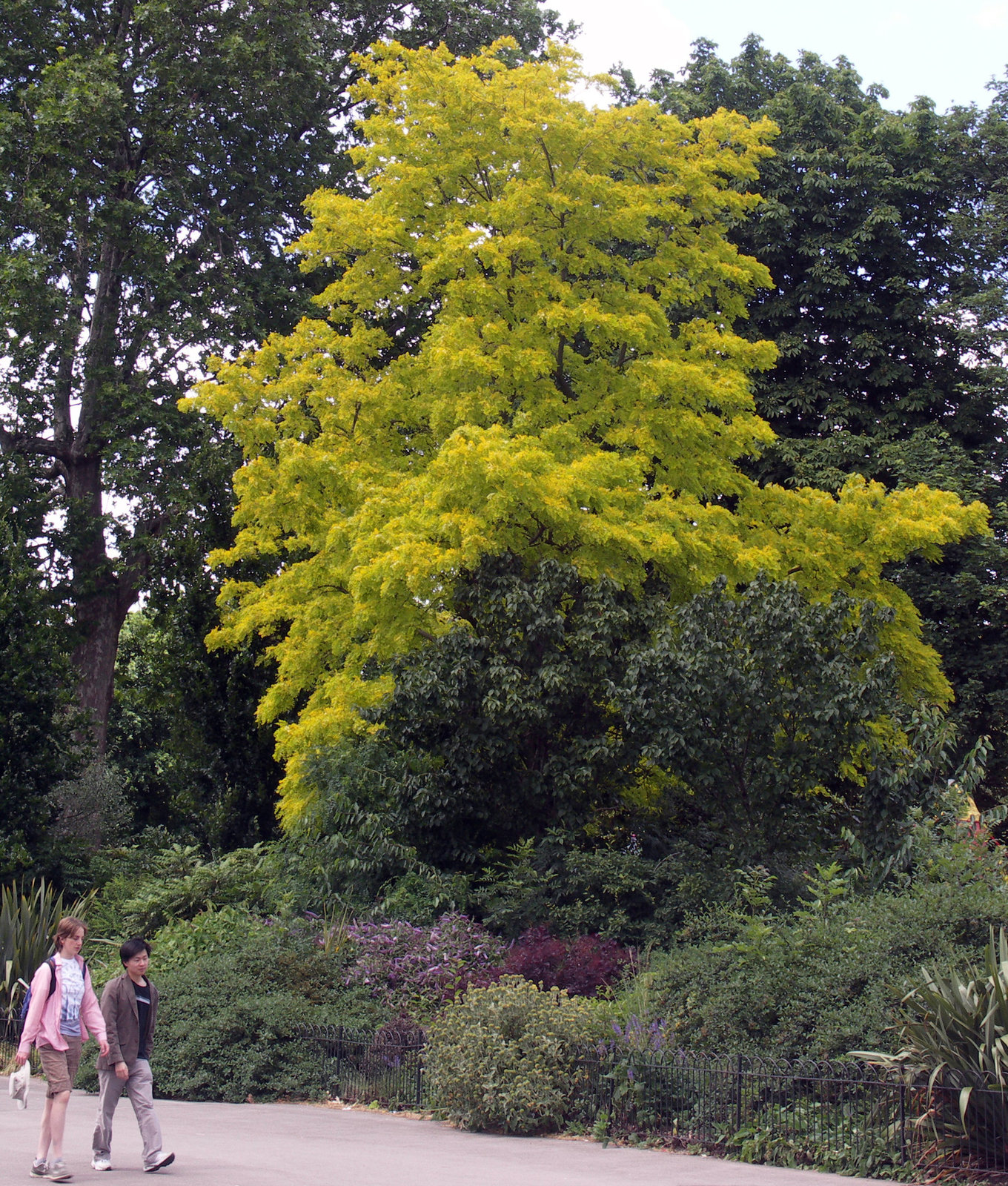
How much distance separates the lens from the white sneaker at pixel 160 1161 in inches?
312

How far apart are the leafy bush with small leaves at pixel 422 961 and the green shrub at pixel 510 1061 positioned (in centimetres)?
193

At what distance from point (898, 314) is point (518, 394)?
1048 cm

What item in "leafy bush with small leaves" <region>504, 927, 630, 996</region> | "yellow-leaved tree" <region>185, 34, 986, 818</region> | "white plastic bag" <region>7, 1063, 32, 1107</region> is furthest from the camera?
"yellow-leaved tree" <region>185, 34, 986, 818</region>

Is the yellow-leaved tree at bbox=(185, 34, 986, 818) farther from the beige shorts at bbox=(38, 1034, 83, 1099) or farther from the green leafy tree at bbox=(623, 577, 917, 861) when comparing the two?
the beige shorts at bbox=(38, 1034, 83, 1099)

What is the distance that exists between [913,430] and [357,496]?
11.9 metres

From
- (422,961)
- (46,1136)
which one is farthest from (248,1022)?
(46,1136)

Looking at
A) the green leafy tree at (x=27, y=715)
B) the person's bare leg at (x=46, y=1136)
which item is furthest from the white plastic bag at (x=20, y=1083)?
the green leafy tree at (x=27, y=715)

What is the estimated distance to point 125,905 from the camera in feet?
55.2

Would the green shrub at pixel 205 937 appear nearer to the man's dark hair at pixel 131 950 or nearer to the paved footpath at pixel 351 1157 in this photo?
the paved footpath at pixel 351 1157

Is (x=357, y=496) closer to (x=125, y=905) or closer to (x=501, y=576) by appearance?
(x=501, y=576)

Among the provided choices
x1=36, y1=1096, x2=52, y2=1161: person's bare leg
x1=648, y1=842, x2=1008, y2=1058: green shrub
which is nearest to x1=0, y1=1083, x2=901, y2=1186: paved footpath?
x1=36, y1=1096, x2=52, y2=1161: person's bare leg

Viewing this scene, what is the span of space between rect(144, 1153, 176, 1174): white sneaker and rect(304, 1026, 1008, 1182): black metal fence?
11.6 ft

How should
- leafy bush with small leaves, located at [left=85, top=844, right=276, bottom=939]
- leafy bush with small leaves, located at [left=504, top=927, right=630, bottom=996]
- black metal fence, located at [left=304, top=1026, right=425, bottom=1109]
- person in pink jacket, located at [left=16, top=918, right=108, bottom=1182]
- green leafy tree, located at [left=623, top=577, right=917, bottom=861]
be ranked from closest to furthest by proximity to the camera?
person in pink jacket, located at [left=16, top=918, right=108, bottom=1182] → black metal fence, located at [left=304, top=1026, right=425, bottom=1109] → leafy bush with small leaves, located at [left=504, top=927, right=630, bottom=996] → green leafy tree, located at [left=623, top=577, right=917, bottom=861] → leafy bush with small leaves, located at [left=85, top=844, right=276, bottom=939]

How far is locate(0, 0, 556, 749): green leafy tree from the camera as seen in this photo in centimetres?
2381
